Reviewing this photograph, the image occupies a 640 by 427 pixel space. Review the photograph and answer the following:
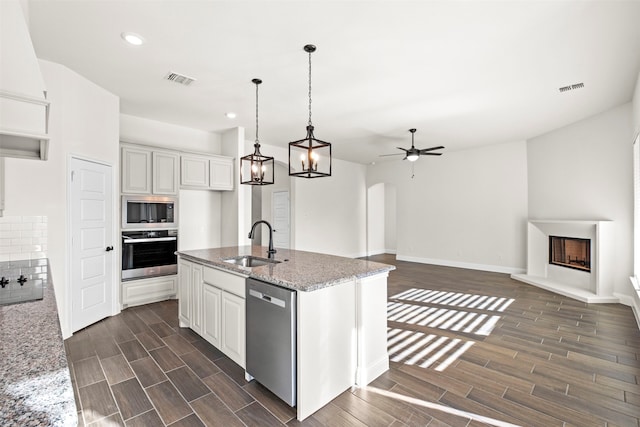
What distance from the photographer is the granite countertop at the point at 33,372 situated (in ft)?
2.26

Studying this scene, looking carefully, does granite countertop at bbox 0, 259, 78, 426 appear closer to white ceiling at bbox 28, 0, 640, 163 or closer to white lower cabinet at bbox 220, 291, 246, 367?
white lower cabinet at bbox 220, 291, 246, 367

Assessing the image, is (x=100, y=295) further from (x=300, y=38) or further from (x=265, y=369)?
(x=300, y=38)

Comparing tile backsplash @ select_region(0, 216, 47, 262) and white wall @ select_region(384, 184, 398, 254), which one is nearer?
tile backsplash @ select_region(0, 216, 47, 262)

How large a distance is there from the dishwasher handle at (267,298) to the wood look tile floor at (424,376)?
739 millimetres

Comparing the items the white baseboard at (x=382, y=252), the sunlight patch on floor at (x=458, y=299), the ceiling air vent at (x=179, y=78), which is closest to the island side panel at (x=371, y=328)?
the sunlight patch on floor at (x=458, y=299)

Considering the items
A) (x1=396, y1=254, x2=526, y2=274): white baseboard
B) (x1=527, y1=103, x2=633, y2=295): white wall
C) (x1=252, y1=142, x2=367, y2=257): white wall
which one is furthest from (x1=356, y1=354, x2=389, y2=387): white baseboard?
(x1=396, y1=254, x2=526, y2=274): white baseboard

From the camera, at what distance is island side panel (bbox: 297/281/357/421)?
2.00m

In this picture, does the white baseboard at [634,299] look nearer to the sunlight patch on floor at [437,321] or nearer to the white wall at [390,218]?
the sunlight patch on floor at [437,321]

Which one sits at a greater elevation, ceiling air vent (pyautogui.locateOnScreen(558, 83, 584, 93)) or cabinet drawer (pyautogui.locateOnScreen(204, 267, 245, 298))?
ceiling air vent (pyautogui.locateOnScreen(558, 83, 584, 93))

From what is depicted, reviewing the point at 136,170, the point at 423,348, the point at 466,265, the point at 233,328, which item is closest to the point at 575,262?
the point at 466,265

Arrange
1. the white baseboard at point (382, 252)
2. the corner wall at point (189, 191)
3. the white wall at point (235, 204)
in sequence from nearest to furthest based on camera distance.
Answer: the corner wall at point (189, 191) < the white wall at point (235, 204) < the white baseboard at point (382, 252)

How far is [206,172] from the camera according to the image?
5.07m

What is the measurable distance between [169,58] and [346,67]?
1787 mm

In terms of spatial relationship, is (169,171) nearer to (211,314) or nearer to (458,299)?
(211,314)
